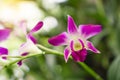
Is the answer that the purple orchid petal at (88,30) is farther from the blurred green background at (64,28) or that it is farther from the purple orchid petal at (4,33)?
the blurred green background at (64,28)

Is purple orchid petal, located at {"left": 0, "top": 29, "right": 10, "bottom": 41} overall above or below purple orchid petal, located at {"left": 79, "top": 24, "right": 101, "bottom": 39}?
below

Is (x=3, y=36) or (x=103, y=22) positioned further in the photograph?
(x=103, y=22)

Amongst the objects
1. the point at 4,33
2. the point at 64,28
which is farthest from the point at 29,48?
the point at 64,28

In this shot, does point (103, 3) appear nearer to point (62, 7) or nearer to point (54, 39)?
point (62, 7)

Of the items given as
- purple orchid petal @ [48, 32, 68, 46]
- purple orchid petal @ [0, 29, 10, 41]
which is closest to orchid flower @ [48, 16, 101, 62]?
purple orchid petal @ [48, 32, 68, 46]

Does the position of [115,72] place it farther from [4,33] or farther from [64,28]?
[64,28]

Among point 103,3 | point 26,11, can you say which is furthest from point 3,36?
point 26,11

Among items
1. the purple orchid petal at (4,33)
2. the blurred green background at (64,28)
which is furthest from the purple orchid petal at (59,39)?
the blurred green background at (64,28)

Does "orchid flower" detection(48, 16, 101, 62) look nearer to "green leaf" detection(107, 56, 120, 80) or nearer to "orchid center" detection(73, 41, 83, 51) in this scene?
"orchid center" detection(73, 41, 83, 51)
